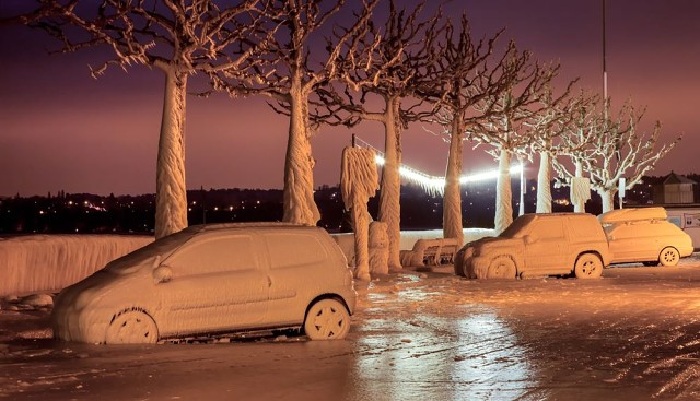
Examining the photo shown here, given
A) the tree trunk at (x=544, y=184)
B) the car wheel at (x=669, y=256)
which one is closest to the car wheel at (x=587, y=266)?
the car wheel at (x=669, y=256)

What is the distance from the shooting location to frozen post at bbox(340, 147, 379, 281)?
2700 centimetres

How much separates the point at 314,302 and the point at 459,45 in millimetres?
27913

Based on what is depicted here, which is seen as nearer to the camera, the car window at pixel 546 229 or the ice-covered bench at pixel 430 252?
the car window at pixel 546 229

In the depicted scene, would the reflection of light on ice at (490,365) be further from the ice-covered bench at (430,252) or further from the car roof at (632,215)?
the ice-covered bench at (430,252)

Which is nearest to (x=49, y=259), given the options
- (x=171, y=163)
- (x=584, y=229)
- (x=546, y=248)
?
(x=171, y=163)

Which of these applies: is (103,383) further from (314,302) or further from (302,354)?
(314,302)

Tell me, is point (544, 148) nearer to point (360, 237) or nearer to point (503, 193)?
point (503, 193)

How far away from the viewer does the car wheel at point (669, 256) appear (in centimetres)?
3306

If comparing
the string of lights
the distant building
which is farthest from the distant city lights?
the distant building

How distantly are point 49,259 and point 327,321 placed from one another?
1077cm

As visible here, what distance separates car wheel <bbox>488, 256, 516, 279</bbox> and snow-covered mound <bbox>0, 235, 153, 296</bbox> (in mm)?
9799

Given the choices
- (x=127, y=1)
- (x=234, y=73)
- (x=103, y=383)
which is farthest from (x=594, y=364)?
(x=234, y=73)

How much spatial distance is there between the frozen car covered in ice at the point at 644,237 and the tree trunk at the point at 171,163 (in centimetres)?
1550

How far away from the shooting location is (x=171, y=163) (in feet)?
76.9
